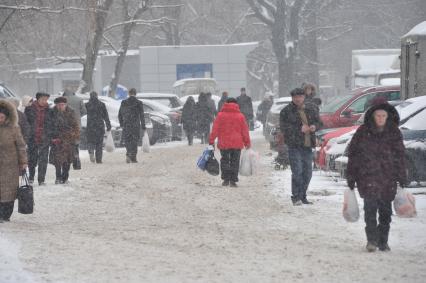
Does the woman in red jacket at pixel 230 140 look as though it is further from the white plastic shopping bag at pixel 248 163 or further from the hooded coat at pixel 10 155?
the hooded coat at pixel 10 155

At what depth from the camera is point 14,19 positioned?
3684 centimetres

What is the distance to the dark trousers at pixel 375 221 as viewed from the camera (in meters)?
10.3

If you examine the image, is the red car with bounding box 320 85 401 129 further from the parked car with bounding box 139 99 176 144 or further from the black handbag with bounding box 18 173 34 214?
the black handbag with bounding box 18 173 34 214

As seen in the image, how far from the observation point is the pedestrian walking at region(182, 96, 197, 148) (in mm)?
32312

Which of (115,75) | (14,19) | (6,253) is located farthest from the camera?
(115,75)

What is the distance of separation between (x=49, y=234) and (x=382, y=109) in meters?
3.73

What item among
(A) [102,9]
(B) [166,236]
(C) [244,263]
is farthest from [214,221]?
(A) [102,9]

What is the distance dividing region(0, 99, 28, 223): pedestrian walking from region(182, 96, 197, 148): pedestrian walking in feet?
63.4

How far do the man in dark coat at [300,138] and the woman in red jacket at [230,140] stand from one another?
2.58 metres

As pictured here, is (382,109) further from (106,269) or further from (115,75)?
(115,75)

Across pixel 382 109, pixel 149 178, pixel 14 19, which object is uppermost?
pixel 14 19

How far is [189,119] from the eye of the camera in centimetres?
3231

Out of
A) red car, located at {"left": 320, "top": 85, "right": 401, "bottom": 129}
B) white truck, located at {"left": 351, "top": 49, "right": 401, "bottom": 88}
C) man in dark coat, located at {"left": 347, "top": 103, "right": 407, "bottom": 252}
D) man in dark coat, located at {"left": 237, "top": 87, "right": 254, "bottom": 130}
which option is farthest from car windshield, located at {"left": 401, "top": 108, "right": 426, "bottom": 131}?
white truck, located at {"left": 351, "top": 49, "right": 401, "bottom": 88}

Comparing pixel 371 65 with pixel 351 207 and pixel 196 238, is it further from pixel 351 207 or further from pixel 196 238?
pixel 351 207
